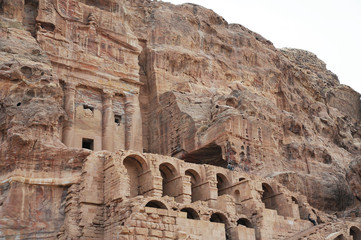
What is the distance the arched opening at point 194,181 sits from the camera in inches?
1239

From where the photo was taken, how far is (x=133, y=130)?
122 feet

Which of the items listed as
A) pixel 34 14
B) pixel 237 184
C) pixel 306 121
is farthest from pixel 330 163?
pixel 34 14

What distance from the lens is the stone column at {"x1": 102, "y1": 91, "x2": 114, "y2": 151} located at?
3484cm

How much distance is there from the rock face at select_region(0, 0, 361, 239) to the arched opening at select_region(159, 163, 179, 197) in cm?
8

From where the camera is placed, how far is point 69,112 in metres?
33.6

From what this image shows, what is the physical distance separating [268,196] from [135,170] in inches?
392

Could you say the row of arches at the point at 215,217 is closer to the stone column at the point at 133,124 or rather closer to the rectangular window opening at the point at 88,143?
the rectangular window opening at the point at 88,143

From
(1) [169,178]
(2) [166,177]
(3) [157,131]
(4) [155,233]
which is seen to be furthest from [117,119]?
(4) [155,233]

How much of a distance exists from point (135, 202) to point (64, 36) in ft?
56.6

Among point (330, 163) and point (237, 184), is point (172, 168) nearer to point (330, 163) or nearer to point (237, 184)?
point (237, 184)

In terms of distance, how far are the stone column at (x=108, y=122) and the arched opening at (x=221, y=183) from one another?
7.97 meters

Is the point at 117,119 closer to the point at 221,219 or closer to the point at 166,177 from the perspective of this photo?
the point at 166,177

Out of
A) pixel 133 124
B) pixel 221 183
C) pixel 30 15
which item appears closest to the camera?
pixel 221 183

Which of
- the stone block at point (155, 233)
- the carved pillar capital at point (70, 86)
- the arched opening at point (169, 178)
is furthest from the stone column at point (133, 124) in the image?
the stone block at point (155, 233)
